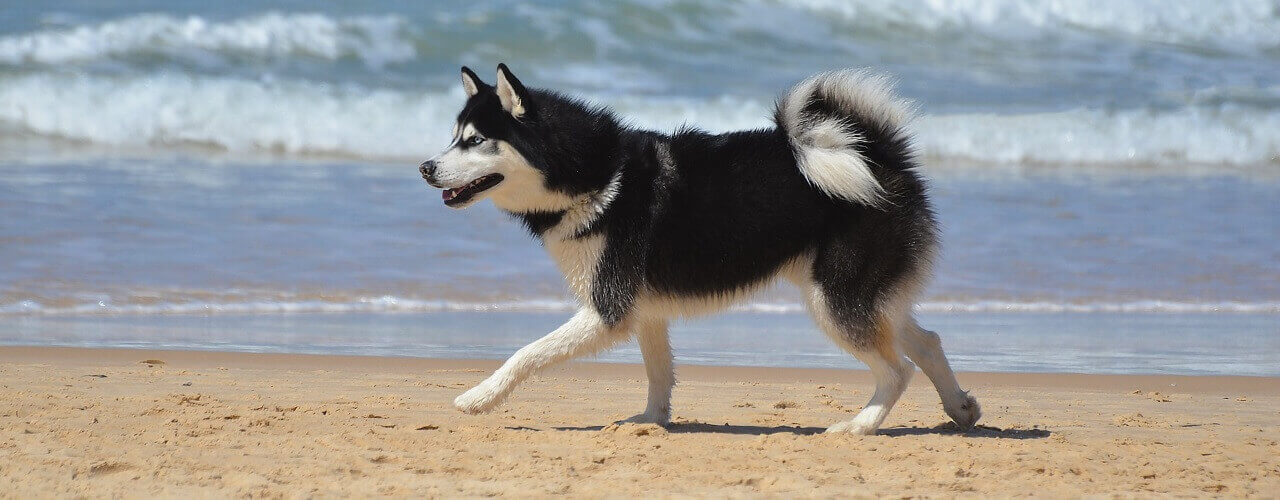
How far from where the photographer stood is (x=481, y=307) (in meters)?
8.45

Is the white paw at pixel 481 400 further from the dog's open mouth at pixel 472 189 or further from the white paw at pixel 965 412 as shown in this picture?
the white paw at pixel 965 412

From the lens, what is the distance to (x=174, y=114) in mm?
14742

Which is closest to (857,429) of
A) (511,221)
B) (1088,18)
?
(511,221)

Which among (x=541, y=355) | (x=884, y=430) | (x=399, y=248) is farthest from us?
(x=399, y=248)

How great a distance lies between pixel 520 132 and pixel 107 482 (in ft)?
5.71


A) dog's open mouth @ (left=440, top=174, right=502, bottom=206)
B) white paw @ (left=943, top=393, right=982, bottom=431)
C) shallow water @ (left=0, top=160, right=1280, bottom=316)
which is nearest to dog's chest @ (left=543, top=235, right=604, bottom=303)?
dog's open mouth @ (left=440, top=174, right=502, bottom=206)

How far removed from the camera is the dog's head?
14.2 feet

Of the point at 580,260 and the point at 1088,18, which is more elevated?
the point at 1088,18

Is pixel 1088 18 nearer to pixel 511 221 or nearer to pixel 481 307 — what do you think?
pixel 511 221

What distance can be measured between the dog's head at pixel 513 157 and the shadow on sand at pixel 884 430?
857 mm

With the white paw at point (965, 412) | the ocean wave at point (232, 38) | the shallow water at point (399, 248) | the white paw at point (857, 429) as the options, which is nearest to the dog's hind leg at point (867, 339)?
the white paw at point (857, 429)

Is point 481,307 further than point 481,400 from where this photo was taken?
Yes

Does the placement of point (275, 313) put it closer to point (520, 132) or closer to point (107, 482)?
point (520, 132)

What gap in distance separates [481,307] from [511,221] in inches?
24.7
